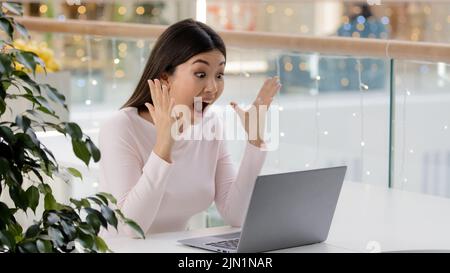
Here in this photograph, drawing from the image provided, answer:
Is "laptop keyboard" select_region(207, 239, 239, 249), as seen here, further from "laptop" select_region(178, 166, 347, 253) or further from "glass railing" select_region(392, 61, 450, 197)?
"glass railing" select_region(392, 61, 450, 197)

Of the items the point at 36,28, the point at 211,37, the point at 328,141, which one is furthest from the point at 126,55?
the point at 211,37

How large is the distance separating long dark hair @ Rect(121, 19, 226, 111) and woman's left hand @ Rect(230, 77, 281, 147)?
0.15 metres

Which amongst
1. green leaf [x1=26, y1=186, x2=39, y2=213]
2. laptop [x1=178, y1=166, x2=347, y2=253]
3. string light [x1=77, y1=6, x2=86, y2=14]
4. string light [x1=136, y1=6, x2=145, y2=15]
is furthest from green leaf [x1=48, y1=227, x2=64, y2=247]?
string light [x1=136, y1=6, x2=145, y2=15]

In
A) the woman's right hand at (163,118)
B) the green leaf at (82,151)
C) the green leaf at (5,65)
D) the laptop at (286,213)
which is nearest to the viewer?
the green leaf at (5,65)

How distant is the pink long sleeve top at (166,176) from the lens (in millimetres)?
2096

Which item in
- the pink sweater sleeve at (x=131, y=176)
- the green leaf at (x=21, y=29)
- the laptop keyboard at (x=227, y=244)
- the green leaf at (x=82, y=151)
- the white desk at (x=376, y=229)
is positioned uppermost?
the green leaf at (x=21, y=29)

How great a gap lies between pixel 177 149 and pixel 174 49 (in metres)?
0.25

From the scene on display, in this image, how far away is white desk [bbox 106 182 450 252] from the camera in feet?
6.20

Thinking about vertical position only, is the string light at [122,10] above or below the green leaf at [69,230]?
below

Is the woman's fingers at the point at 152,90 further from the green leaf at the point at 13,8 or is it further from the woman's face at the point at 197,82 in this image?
the green leaf at the point at 13,8

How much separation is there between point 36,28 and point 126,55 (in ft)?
1.58

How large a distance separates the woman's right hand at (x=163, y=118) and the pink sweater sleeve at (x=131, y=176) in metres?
0.02

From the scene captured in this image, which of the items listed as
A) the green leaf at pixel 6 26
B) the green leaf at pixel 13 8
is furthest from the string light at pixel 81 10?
the green leaf at pixel 6 26

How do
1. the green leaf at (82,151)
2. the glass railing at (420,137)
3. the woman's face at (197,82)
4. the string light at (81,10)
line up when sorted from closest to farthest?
the green leaf at (82,151), the woman's face at (197,82), the glass railing at (420,137), the string light at (81,10)
